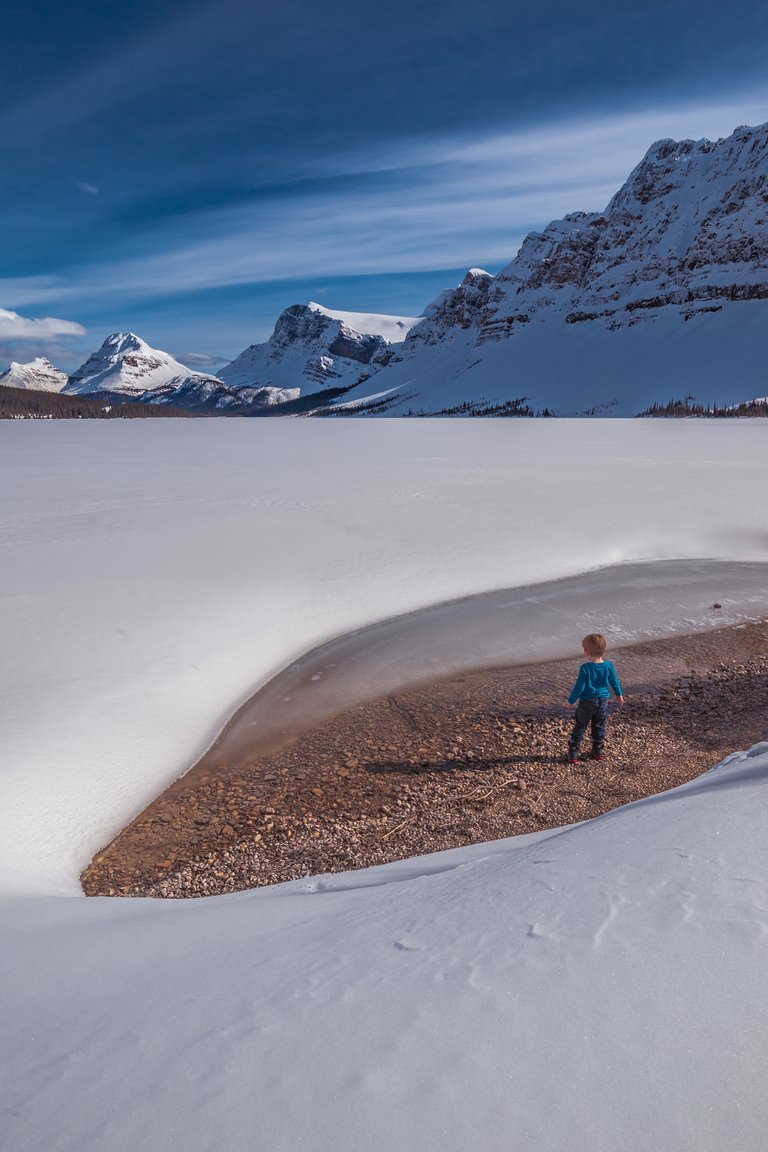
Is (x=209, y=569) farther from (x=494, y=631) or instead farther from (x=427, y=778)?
(x=427, y=778)

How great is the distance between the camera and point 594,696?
6.14m

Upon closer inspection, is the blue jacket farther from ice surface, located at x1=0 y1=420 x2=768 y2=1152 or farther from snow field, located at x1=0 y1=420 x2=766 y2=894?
snow field, located at x1=0 y1=420 x2=766 y2=894

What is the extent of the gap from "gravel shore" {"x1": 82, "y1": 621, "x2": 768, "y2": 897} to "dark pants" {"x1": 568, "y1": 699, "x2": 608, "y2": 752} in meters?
0.20

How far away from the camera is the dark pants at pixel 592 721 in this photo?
616 centimetres

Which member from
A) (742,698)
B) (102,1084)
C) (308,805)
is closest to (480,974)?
(102,1084)

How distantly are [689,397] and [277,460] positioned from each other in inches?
5613

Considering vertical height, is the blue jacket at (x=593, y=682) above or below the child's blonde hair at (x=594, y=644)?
below

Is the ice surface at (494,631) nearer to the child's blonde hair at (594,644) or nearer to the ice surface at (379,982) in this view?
the ice surface at (379,982)

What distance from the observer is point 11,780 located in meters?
5.21

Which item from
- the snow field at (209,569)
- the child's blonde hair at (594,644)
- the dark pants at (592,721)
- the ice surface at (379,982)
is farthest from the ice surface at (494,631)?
the child's blonde hair at (594,644)

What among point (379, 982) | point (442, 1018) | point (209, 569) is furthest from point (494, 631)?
point (442, 1018)

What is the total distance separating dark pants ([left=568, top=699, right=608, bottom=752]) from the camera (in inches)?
242

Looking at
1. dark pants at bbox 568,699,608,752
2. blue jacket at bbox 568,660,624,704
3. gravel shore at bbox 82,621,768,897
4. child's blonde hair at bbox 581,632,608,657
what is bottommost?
gravel shore at bbox 82,621,768,897

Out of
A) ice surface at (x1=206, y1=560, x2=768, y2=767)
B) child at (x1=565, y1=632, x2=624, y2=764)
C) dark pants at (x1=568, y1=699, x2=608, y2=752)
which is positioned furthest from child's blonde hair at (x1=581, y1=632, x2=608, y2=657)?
ice surface at (x1=206, y1=560, x2=768, y2=767)
